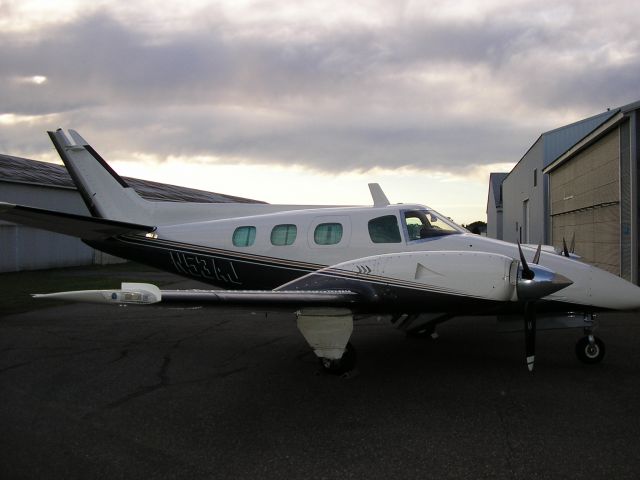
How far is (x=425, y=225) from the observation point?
296 inches

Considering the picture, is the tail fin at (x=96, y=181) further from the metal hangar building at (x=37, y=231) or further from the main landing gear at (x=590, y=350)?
the metal hangar building at (x=37, y=231)

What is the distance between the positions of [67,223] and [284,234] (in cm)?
389

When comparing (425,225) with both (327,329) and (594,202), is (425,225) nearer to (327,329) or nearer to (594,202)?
(327,329)

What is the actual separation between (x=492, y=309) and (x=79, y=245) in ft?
82.6

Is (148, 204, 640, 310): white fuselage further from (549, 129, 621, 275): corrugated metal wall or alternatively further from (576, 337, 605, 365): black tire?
(549, 129, 621, 275): corrugated metal wall

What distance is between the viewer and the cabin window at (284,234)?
823 centimetres

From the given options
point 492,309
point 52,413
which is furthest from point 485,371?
point 52,413

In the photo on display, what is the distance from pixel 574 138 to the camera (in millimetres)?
27188

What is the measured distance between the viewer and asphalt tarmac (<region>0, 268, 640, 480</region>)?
4.02 meters

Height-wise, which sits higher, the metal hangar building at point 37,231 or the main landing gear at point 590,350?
the metal hangar building at point 37,231

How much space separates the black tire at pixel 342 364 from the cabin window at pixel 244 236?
9.42 ft

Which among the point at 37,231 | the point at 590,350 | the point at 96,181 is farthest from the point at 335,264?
the point at 37,231

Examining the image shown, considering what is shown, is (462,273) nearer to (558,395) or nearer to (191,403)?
(558,395)

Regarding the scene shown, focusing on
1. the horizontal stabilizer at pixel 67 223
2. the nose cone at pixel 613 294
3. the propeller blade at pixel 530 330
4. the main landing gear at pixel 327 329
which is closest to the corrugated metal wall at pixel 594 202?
the nose cone at pixel 613 294
